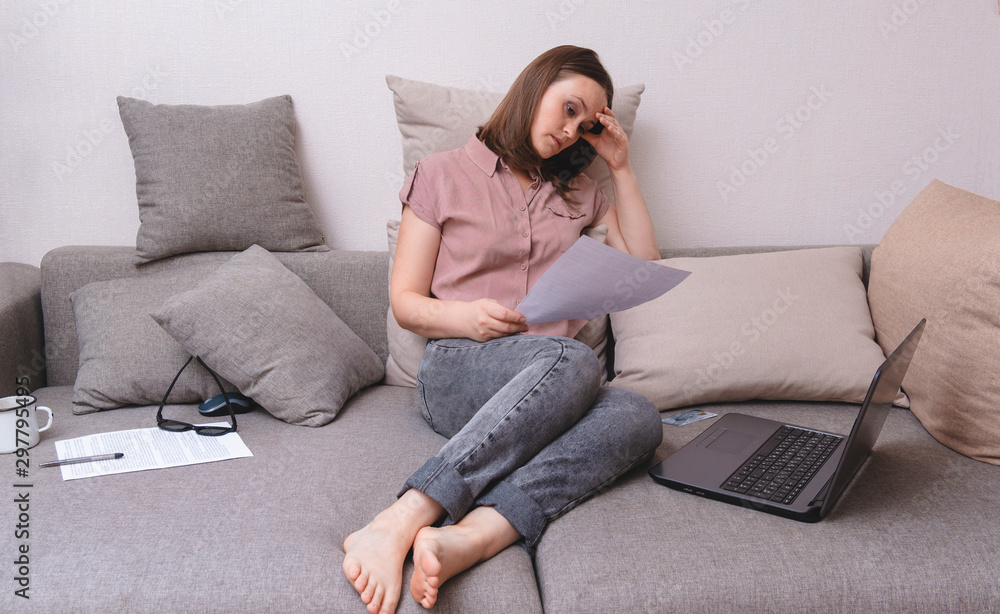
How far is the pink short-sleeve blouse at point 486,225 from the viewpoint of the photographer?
4.65ft

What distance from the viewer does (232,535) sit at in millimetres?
907

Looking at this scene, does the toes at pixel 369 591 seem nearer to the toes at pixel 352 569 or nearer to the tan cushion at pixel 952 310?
the toes at pixel 352 569

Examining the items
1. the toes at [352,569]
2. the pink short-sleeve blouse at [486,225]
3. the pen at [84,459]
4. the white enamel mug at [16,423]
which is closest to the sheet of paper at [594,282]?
the pink short-sleeve blouse at [486,225]

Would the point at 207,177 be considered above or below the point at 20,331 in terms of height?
above

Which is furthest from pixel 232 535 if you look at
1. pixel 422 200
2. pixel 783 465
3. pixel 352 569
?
pixel 783 465

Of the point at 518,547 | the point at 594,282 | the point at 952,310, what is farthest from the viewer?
the point at 952,310

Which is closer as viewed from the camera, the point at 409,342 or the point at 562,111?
the point at 562,111

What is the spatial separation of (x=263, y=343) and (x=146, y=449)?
29 centimetres

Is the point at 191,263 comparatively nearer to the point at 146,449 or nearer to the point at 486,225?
the point at 146,449

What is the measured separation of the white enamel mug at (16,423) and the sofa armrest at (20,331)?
0.84 ft

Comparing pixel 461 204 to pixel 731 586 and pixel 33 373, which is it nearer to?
pixel 731 586

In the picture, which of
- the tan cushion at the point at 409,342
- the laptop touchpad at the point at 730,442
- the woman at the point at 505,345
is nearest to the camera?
the woman at the point at 505,345

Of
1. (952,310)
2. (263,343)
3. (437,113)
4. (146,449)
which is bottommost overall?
(146,449)

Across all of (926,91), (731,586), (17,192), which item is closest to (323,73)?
(17,192)
